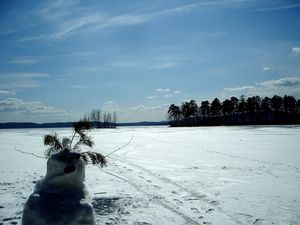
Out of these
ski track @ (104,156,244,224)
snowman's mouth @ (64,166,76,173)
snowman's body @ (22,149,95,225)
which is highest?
snowman's mouth @ (64,166,76,173)

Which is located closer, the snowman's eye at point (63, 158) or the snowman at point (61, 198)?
the snowman at point (61, 198)

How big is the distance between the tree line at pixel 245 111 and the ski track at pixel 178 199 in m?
83.9

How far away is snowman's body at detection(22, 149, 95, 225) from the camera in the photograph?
3627 mm

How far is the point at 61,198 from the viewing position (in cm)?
379

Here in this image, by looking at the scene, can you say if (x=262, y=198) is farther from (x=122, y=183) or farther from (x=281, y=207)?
(x=122, y=183)

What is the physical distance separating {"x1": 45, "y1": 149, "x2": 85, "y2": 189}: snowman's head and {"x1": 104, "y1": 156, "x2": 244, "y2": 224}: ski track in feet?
8.47

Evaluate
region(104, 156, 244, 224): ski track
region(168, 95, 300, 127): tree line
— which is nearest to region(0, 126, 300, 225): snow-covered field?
region(104, 156, 244, 224): ski track

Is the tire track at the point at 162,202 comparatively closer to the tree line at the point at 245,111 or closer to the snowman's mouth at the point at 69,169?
the snowman's mouth at the point at 69,169

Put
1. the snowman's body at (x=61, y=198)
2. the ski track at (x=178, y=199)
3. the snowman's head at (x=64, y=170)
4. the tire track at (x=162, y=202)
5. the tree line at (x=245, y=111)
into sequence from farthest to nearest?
the tree line at (x=245, y=111), the ski track at (x=178, y=199), the tire track at (x=162, y=202), the snowman's head at (x=64, y=170), the snowman's body at (x=61, y=198)

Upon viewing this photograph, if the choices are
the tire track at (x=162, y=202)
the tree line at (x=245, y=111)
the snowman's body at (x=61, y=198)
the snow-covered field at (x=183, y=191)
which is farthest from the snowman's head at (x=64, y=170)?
the tree line at (x=245, y=111)

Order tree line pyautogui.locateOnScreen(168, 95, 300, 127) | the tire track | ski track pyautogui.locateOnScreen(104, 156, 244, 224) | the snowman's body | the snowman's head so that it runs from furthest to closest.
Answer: tree line pyautogui.locateOnScreen(168, 95, 300, 127) < ski track pyautogui.locateOnScreen(104, 156, 244, 224) < the tire track < the snowman's head < the snowman's body

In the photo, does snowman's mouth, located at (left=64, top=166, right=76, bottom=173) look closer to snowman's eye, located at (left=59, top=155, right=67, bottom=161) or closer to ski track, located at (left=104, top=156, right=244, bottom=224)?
snowman's eye, located at (left=59, top=155, right=67, bottom=161)

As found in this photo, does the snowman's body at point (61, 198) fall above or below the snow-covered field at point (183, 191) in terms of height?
above

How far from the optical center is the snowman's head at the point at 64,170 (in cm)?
389
